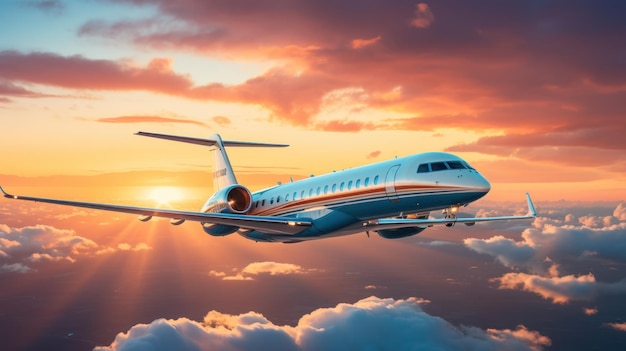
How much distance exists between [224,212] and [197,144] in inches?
500

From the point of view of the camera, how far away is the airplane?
32844mm

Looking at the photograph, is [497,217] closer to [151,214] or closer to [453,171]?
[453,171]

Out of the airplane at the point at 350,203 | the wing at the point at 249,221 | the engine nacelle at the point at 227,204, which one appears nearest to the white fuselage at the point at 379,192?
the airplane at the point at 350,203

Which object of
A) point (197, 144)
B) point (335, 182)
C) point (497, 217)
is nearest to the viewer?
point (335, 182)

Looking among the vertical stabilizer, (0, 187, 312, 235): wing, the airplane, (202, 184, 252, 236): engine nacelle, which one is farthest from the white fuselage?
the vertical stabilizer

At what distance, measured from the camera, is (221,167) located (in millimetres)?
54531

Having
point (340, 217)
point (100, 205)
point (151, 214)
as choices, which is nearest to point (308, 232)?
point (340, 217)

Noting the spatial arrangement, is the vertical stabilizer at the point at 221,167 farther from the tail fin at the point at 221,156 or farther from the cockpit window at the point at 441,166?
the cockpit window at the point at 441,166

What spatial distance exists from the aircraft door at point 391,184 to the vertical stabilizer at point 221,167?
21.6m

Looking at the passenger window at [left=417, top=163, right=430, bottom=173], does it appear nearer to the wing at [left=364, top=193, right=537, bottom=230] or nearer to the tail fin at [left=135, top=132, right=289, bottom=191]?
the wing at [left=364, top=193, right=537, bottom=230]

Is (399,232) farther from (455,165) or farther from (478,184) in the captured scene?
(478,184)

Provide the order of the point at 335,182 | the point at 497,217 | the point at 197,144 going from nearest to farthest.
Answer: the point at 335,182
the point at 497,217
the point at 197,144

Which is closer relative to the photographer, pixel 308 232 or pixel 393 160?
pixel 393 160

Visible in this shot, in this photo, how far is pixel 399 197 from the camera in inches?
1351
